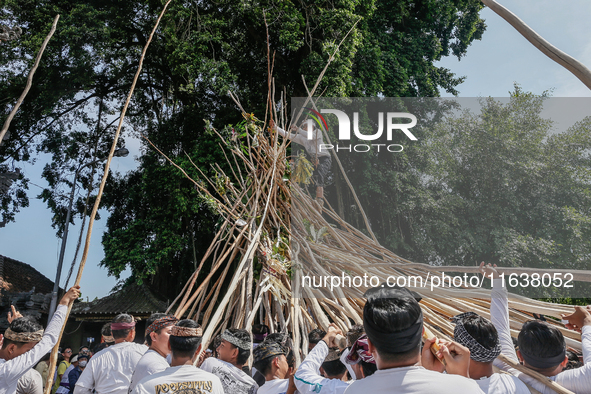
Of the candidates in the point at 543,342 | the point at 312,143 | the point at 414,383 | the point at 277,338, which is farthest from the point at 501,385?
the point at 312,143

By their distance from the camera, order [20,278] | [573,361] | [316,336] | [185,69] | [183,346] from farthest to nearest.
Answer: [20,278] → [185,69] → [316,336] → [573,361] → [183,346]

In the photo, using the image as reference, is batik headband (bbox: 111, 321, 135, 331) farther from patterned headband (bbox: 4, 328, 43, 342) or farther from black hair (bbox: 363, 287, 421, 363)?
→ black hair (bbox: 363, 287, 421, 363)

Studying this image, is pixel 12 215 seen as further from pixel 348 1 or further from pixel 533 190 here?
pixel 533 190

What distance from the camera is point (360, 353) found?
1.25 metres

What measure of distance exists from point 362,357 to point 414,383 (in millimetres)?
457

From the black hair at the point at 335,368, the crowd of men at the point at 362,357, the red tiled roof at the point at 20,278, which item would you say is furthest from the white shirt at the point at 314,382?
the red tiled roof at the point at 20,278

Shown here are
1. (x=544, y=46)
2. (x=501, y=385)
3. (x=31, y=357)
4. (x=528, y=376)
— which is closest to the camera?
(x=544, y=46)

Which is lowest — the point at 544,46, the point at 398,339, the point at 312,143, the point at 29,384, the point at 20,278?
the point at 20,278

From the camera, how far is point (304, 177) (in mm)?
3613

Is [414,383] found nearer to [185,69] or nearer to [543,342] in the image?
[543,342]

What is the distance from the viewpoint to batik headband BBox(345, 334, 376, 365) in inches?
48.6

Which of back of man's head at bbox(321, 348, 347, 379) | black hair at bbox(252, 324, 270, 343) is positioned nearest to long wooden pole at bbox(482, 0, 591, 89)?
back of man's head at bbox(321, 348, 347, 379)

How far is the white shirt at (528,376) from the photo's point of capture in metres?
1.23

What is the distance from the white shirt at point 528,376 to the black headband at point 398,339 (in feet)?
2.04
